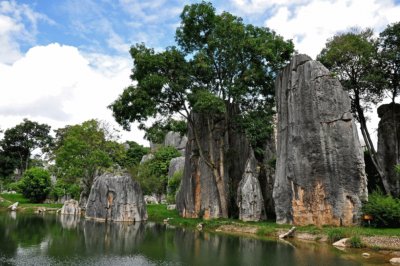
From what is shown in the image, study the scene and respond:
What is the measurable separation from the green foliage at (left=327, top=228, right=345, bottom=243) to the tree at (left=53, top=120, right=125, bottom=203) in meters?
29.3

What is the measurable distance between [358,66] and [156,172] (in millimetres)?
36429

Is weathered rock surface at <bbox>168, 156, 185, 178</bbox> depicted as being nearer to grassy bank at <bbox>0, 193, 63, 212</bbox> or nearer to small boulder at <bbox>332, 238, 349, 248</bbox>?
grassy bank at <bbox>0, 193, 63, 212</bbox>

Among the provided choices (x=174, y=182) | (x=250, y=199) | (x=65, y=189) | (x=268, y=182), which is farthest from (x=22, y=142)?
(x=250, y=199)

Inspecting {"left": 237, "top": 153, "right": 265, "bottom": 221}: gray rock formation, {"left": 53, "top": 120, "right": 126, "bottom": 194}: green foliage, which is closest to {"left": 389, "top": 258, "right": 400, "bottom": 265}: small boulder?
{"left": 237, "top": 153, "right": 265, "bottom": 221}: gray rock formation

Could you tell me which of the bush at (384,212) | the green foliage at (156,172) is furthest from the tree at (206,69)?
the green foliage at (156,172)

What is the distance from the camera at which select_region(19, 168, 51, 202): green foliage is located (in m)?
52.8

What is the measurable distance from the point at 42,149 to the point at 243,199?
53122mm

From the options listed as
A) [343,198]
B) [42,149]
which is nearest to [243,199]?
[343,198]

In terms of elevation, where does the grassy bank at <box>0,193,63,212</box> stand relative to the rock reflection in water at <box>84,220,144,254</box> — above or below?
above

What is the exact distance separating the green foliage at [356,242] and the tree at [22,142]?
62050 millimetres

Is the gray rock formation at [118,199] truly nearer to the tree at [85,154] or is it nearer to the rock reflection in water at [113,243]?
the tree at [85,154]

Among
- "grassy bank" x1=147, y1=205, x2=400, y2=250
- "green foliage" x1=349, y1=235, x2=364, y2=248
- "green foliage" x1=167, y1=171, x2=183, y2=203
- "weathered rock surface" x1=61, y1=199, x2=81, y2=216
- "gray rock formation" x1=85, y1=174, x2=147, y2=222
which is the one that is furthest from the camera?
"green foliage" x1=167, y1=171, x2=183, y2=203

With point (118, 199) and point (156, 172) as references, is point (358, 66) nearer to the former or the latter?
point (118, 199)

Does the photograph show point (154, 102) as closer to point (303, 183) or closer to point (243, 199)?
point (243, 199)
